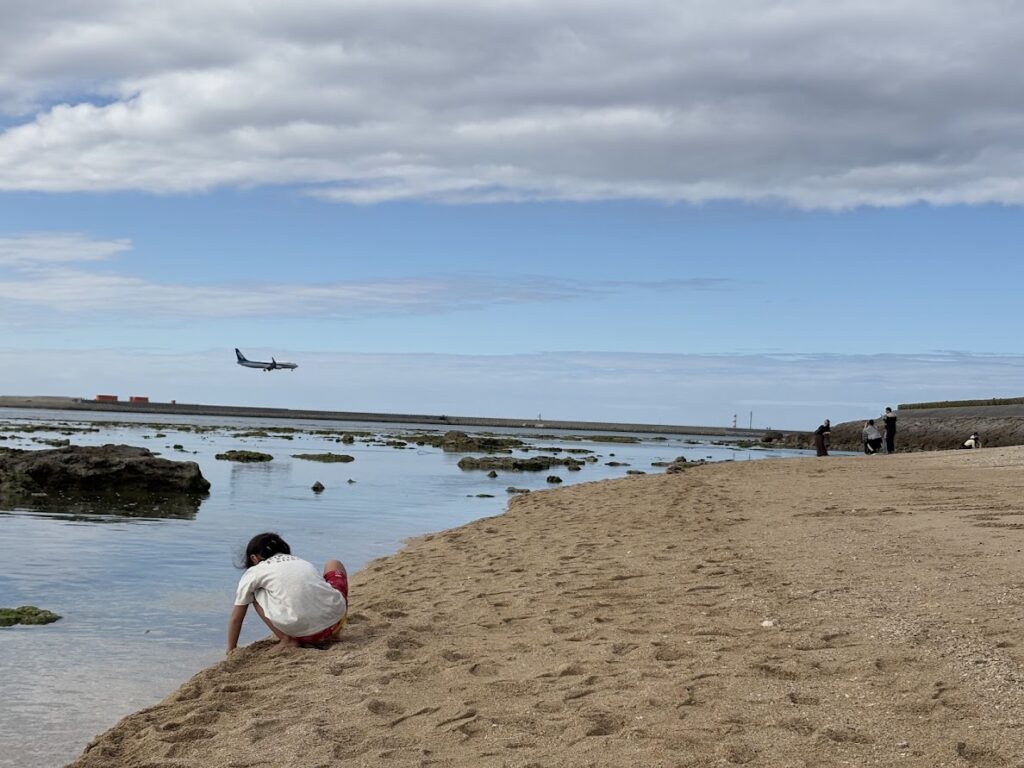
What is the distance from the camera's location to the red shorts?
9258 mm

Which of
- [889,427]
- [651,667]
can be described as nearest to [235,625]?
[651,667]

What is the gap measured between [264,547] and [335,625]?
38.8 inches

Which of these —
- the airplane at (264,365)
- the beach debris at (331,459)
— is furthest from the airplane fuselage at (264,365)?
the beach debris at (331,459)

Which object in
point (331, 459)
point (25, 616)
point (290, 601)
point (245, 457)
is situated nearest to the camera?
point (290, 601)

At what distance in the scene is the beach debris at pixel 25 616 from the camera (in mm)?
11188

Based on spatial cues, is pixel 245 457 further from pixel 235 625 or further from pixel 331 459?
pixel 235 625

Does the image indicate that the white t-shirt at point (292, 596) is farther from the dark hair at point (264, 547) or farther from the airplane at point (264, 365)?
the airplane at point (264, 365)

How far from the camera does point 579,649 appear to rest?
8367mm

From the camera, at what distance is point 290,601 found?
30.2ft

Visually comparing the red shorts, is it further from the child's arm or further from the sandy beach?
the child's arm

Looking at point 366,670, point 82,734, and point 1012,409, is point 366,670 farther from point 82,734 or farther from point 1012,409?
point 1012,409

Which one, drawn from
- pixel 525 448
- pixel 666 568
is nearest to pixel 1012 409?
pixel 525 448

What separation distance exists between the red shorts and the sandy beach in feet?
0.48

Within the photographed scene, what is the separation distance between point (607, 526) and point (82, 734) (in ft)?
34.3
